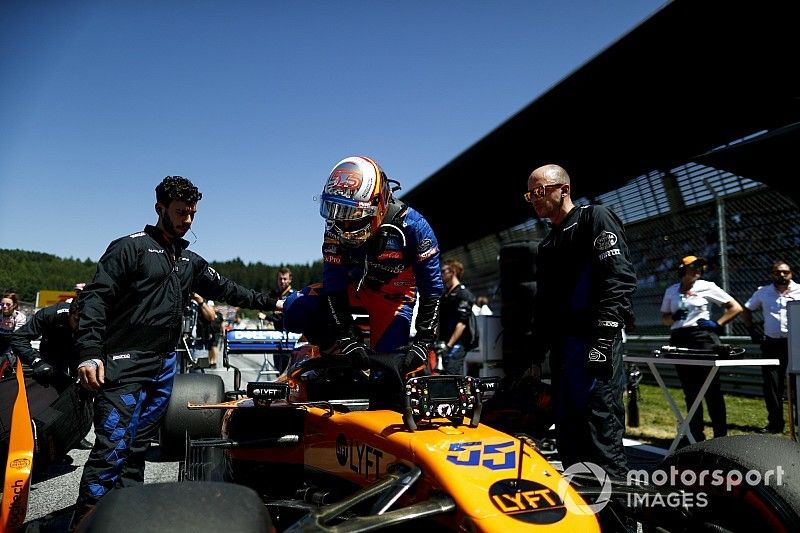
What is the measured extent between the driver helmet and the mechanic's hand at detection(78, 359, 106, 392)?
1321 millimetres

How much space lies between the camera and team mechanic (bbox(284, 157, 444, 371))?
3342 mm

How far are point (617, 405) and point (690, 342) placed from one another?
3.76 metres

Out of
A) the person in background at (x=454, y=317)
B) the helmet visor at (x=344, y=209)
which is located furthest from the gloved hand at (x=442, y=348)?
the helmet visor at (x=344, y=209)

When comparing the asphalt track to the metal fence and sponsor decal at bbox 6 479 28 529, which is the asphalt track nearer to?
sponsor decal at bbox 6 479 28 529

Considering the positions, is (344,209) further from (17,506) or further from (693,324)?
(693,324)

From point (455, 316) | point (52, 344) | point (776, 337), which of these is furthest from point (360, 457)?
point (776, 337)

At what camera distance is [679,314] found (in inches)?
262

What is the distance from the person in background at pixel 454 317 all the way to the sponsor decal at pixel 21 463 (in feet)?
18.5

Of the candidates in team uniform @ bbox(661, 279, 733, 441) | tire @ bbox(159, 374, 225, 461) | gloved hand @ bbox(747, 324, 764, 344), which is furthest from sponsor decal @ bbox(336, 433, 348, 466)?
gloved hand @ bbox(747, 324, 764, 344)

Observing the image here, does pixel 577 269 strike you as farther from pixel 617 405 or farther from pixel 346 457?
pixel 346 457

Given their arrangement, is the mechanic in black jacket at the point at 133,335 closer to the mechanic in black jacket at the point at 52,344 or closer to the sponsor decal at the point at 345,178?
the sponsor decal at the point at 345,178

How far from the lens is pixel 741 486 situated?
91.6 inches

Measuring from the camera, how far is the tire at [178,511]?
1.68m

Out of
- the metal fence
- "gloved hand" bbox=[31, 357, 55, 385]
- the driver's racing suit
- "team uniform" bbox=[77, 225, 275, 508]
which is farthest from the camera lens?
the metal fence
